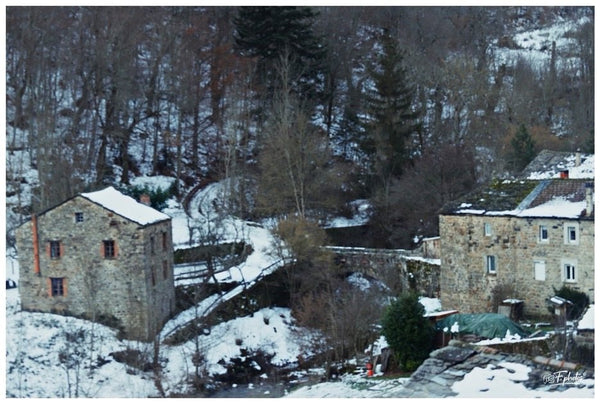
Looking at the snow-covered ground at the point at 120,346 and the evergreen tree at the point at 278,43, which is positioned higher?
the evergreen tree at the point at 278,43

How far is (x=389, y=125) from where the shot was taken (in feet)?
163

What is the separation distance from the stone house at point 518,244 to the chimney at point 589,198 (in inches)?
1.6

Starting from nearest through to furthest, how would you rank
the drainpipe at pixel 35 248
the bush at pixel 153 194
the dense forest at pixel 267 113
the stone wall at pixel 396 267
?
1. the drainpipe at pixel 35 248
2. the stone wall at pixel 396 267
3. the bush at pixel 153 194
4. the dense forest at pixel 267 113

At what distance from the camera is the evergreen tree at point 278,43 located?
52281 mm

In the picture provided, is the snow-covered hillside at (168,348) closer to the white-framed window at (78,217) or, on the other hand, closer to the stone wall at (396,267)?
the stone wall at (396,267)

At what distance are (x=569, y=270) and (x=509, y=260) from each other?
88.4 inches

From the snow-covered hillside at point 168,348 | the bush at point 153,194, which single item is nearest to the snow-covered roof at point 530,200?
the snow-covered hillside at point 168,348

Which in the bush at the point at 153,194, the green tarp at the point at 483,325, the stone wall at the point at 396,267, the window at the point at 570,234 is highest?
the bush at the point at 153,194

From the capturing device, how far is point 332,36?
198 ft

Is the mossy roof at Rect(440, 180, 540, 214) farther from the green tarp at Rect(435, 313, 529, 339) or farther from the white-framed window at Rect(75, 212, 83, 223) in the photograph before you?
the white-framed window at Rect(75, 212, 83, 223)

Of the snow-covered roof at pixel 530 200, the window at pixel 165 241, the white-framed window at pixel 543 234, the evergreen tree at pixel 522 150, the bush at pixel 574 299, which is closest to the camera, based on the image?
the bush at pixel 574 299

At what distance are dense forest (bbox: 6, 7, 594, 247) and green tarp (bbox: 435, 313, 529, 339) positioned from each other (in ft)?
48.0

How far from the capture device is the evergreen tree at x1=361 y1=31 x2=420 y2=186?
49062 mm

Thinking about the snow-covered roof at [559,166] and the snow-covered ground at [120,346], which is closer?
the snow-covered ground at [120,346]
